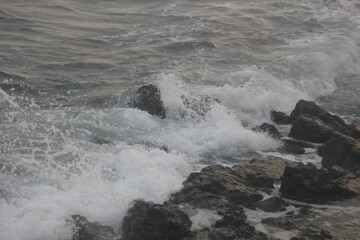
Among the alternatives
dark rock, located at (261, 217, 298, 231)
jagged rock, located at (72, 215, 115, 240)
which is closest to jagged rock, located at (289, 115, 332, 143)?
dark rock, located at (261, 217, 298, 231)

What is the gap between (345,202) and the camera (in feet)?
28.3

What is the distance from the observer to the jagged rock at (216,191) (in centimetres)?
846

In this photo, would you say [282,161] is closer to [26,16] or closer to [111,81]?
[111,81]

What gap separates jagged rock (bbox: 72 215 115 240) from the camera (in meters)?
7.36

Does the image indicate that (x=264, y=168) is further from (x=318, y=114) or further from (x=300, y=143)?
(x=318, y=114)

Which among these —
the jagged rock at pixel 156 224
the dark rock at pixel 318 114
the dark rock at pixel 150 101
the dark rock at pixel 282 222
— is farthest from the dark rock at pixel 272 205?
the dark rock at pixel 150 101

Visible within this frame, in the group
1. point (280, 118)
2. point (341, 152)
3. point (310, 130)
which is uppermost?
point (341, 152)

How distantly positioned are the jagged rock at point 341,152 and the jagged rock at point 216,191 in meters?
2.13

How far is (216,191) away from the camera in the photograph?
341 inches

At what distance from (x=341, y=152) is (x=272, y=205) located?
2.51 m

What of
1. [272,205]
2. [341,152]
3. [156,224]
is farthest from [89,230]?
[341,152]

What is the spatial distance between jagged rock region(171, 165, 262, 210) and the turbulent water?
39 cm

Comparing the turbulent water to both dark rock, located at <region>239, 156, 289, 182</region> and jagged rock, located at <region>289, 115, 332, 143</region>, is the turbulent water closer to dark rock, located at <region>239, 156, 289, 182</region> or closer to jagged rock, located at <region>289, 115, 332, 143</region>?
jagged rock, located at <region>289, 115, 332, 143</region>

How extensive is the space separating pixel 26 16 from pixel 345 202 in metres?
17.2
